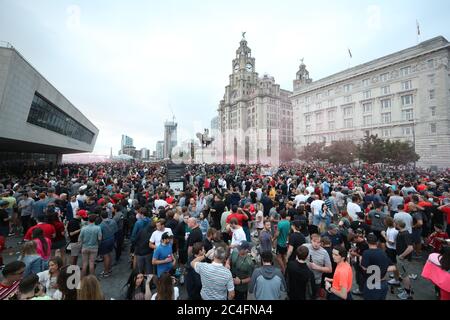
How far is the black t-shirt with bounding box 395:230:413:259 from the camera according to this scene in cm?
510

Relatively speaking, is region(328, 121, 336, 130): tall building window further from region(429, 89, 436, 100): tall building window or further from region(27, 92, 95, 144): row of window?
region(27, 92, 95, 144): row of window

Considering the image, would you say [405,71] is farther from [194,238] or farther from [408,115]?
[194,238]

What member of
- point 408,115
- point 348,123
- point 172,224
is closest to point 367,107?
point 348,123

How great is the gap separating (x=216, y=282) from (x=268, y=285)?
2.65 feet

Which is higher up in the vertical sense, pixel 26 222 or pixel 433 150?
pixel 433 150

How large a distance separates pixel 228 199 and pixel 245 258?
207 inches

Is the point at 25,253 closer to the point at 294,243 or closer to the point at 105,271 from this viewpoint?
the point at 105,271

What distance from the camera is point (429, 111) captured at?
1599 inches

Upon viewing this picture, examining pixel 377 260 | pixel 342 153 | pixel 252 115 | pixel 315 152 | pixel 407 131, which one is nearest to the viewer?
pixel 377 260

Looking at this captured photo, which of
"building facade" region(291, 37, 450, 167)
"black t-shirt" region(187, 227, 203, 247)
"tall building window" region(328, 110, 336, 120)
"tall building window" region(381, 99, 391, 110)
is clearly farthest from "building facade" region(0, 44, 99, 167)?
"tall building window" region(381, 99, 391, 110)

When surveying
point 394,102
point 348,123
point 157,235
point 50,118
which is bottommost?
point 157,235

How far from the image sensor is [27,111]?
15.0 meters
